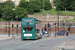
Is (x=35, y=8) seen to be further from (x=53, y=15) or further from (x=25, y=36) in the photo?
(x=25, y=36)

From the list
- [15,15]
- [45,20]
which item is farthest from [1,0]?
[45,20]

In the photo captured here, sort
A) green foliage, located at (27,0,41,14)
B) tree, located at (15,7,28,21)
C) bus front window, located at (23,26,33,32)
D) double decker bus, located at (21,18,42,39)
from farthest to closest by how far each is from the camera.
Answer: green foliage, located at (27,0,41,14) < tree, located at (15,7,28,21) < bus front window, located at (23,26,33,32) < double decker bus, located at (21,18,42,39)

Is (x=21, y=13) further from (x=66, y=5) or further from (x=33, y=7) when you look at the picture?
(x=66, y=5)

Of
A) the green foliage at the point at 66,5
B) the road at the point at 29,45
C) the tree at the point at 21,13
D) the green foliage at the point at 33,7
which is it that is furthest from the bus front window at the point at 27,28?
the green foliage at the point at 66,5

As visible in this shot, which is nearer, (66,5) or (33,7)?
(33,7)

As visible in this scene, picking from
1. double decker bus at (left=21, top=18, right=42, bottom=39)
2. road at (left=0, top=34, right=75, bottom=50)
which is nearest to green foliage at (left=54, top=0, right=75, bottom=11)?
double decker bus at (left=21, top=18, right=42, bottom=39)

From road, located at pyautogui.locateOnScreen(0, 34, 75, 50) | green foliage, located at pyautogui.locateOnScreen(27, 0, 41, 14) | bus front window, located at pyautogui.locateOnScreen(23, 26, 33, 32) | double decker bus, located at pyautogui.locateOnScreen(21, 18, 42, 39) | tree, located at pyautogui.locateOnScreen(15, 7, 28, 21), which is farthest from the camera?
green foliage, located at pyautogui.locateOnScreen(27, 0, 41, 14)

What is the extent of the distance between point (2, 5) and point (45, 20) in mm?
36144

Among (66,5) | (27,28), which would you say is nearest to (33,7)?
(66,5)

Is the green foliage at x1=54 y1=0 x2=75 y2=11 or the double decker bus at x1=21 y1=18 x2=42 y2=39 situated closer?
the double decker bus at x1=21 y1=18 x2=42 y2=39

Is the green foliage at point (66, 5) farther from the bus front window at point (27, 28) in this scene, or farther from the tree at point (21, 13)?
the bus front window at point (27, 28)

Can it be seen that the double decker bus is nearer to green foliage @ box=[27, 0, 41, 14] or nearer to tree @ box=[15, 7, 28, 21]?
tree @ box=[15, 7, 28, 21]

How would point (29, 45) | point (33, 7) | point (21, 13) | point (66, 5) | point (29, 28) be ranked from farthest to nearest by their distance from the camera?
point (66, 5) < point (33, 7) < point (21, 13) < point (29, 28) < point (29, 45)

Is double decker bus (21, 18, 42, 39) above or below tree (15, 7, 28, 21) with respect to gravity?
below
